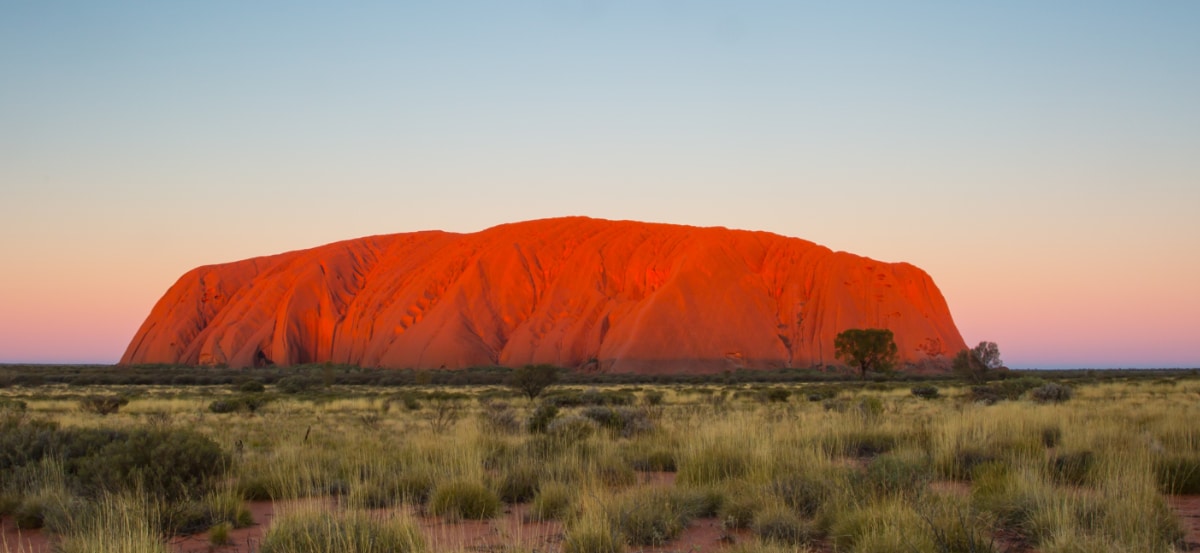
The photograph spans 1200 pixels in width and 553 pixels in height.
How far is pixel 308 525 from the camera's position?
5629 mm

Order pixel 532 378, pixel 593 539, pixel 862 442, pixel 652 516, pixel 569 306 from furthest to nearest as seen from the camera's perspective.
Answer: pixel 569 306 < pixel 532 378 < pixel 862 442 < pixel 652 516 < pixel 593 539

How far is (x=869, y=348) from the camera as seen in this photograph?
5453 cm

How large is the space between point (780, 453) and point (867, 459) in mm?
1695

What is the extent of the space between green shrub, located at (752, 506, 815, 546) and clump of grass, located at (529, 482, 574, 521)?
1.72 metres

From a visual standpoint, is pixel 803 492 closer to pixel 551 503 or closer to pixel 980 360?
pixel 551 503

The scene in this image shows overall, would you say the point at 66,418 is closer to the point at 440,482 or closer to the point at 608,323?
the point at 440,482

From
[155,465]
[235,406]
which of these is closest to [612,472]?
[155,465]

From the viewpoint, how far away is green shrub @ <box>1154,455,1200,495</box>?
7.34m

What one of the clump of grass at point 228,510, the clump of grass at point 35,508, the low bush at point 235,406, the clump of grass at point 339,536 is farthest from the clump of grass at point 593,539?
the low bush at point 235,406

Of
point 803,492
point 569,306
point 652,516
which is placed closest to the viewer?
point 652,516

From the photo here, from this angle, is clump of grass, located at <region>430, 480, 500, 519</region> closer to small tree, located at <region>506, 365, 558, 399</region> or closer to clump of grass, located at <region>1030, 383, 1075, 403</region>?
clump of grass, located at <region>1030, 383, 1075, 403</region>

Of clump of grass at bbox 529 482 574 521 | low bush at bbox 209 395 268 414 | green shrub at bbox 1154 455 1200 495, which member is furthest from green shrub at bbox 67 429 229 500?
low bush at bbox 209 395 268 414

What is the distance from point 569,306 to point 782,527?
243 feet

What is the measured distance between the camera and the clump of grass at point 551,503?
22.7ft
